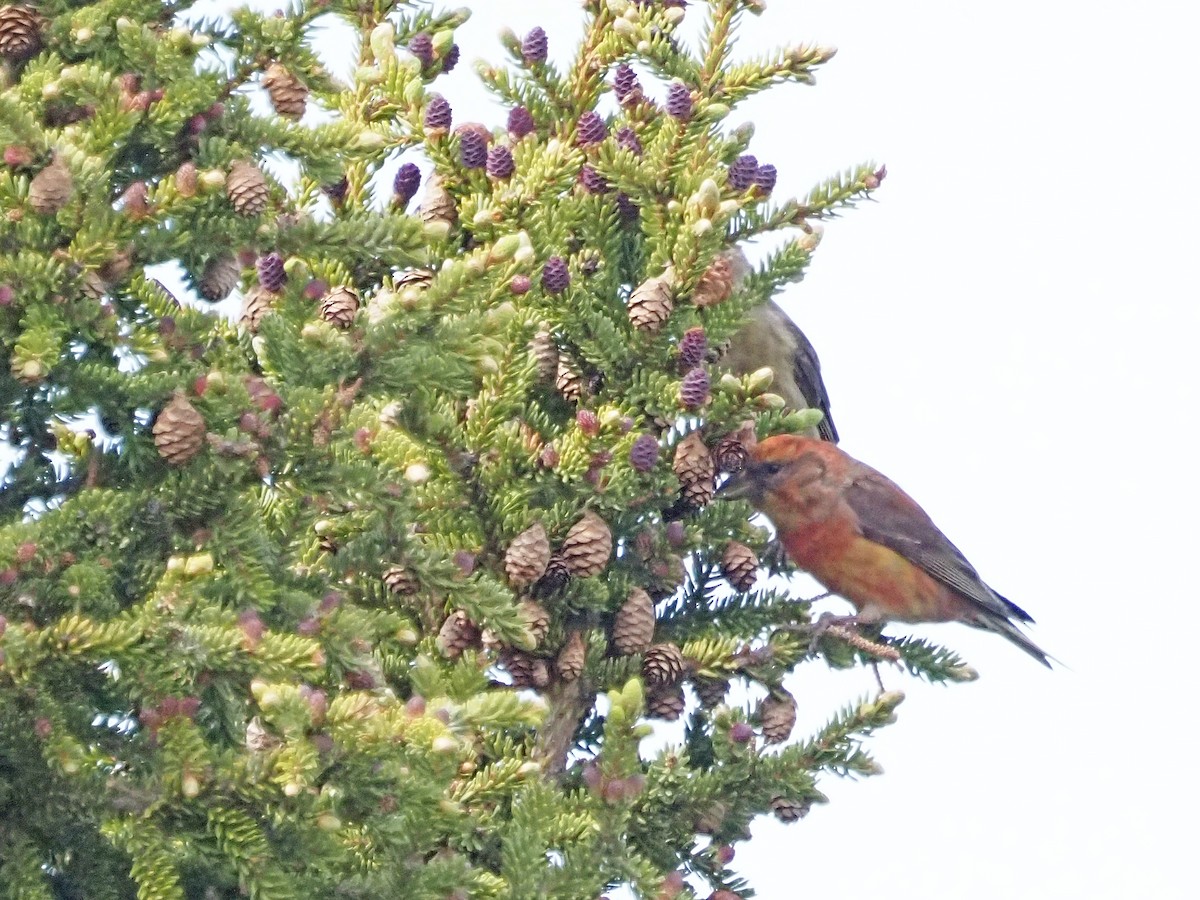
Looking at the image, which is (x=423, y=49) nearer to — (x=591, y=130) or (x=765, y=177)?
(x=591, y=130)

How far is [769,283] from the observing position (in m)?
4.23

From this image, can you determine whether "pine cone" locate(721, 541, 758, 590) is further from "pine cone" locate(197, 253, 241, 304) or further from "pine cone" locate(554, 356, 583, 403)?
"pine cone" locate(197, 253, 241, 304)

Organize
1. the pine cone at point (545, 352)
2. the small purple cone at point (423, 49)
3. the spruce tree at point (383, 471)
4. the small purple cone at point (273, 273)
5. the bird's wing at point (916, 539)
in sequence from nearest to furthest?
the spruce tree at point (383, 471)
the small purple cone at point (273, 273)
the pine cone at point (545, 352)
the small purple cone at point (423, 49)
the bird's wing at point (916, 539)

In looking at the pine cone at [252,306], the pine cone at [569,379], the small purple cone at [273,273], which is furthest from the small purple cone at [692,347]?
the small purple cone at [273,273]

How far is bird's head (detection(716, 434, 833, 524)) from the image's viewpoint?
5453mm

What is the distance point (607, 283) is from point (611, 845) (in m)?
1.64

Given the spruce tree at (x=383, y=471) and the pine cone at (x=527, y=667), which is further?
the pine cone at (x=527, y=667)

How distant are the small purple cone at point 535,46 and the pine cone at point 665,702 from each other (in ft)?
5.63

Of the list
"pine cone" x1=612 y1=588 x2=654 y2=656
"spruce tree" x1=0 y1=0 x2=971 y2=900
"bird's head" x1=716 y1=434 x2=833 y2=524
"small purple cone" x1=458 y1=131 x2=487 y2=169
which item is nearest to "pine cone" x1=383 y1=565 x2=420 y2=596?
"spruce tree" x1=0 y1=0 x2=971 y2=900

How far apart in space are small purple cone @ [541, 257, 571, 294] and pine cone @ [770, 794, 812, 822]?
129 centimetres

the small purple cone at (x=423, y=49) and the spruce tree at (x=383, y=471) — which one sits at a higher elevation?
the small purple cone at (x=423, y=49)

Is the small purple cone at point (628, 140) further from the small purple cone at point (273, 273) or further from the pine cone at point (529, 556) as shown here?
the small purple cone at point (273, 273)

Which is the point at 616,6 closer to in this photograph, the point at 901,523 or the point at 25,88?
the point at 25,88

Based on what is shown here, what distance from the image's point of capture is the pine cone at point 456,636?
12.4 ft
